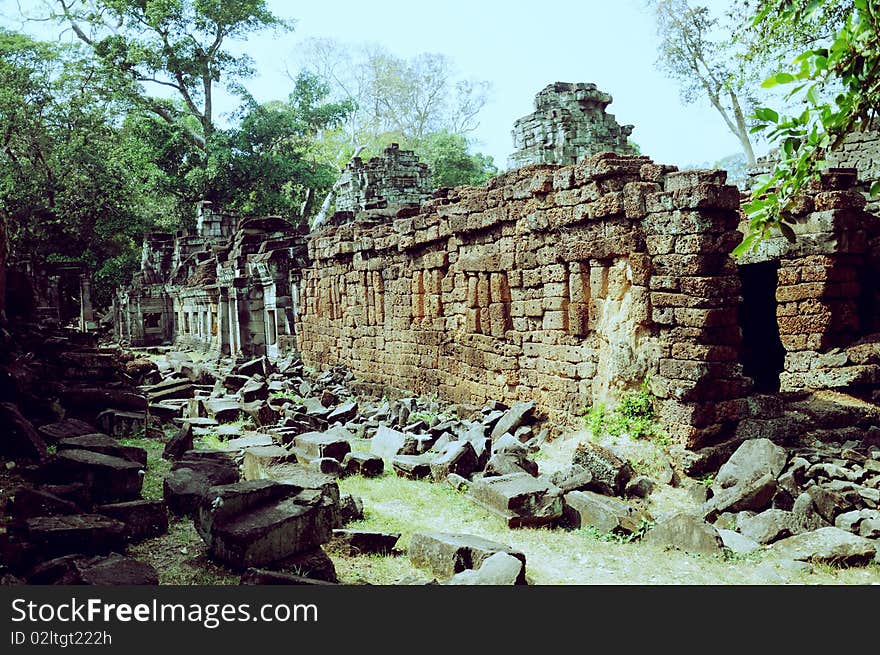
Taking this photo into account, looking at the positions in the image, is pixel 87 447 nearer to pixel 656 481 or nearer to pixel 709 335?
pixel 656 481

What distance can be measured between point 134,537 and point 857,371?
7627 mm

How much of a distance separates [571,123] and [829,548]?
61.5 ft

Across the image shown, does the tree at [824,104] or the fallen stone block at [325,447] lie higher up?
the tree at [824,104]

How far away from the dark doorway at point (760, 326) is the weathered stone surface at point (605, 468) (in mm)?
4950

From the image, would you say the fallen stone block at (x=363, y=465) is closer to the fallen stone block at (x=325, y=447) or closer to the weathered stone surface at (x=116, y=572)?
the fallen stone block at (x=325, y=447)

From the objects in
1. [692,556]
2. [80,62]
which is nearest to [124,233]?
[80,62]

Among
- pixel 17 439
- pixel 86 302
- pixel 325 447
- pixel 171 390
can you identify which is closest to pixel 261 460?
pixel 325 447

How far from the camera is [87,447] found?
6.53 metres

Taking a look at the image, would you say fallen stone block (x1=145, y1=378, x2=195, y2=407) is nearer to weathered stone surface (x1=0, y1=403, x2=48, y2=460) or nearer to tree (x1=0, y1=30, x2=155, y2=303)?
weathered stone surface (x1=0, y1=403, x2=48, y2=460)

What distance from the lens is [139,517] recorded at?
5246 millimetres

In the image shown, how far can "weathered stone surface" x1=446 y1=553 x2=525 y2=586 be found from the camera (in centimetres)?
430

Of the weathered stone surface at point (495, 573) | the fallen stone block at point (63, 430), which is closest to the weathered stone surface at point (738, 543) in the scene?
the weathered stone surface at point (495, 573)

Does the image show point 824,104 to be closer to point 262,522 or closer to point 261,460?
point 262,522

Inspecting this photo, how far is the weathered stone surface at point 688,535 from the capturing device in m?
5.16
